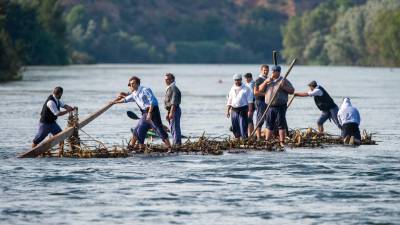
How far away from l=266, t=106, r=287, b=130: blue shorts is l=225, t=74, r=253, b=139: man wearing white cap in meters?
0.49

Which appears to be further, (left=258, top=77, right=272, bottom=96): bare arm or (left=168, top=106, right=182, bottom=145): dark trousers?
(left=258, top=77, right=272, bottom=96): bare arm

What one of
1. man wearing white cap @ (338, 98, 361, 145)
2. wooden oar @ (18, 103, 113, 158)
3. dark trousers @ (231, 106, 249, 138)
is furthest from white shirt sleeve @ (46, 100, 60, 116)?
man wearing white cap @ (338, 98, 361, 145)

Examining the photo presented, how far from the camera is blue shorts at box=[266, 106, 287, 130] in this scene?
31.7m

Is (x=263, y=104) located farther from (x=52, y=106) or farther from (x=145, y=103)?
(x=52, y=106)

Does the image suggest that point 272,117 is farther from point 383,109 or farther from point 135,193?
point 383,109

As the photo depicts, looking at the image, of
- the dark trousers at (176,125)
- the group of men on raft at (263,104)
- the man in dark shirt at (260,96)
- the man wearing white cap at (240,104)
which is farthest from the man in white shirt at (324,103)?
the dark trousers at (176,125)

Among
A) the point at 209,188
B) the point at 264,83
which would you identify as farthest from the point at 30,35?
the point at 209,188

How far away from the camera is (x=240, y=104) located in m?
31.5

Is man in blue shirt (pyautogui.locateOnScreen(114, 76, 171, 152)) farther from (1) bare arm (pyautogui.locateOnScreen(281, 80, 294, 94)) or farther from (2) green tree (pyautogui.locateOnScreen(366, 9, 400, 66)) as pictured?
(2) green tree (pyautogui.locateOnScreen(366, 9, 400, 66))

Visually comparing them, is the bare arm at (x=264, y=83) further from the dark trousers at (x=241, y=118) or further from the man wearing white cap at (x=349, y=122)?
the man wearing white cap at (x=349, y=122)

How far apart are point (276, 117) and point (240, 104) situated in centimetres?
103

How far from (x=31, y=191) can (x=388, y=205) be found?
22.2 ft

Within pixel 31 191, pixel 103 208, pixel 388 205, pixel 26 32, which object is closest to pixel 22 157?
pixel 31 191

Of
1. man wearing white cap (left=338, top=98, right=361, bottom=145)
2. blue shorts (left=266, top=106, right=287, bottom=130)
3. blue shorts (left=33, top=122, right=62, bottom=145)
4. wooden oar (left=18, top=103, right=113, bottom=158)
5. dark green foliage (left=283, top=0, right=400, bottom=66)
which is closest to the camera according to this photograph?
wooden oar (left=18, top=103, right=113, bottom=158)
